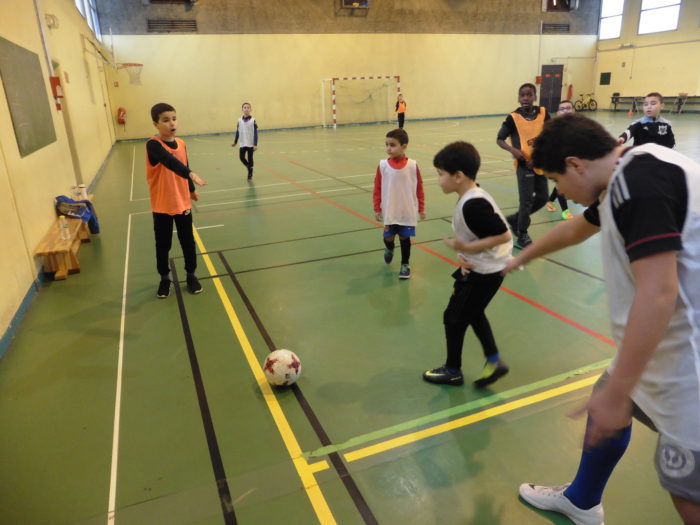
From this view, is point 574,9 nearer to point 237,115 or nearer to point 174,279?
point 237,115

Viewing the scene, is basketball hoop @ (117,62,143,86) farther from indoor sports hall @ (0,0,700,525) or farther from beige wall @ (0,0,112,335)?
beige wall @ (0,0,112,335)

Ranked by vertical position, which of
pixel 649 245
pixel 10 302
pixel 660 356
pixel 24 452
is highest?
pixel 649 245

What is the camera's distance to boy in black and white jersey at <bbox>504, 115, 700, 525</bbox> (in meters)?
1.28

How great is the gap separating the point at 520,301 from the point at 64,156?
26.5ft

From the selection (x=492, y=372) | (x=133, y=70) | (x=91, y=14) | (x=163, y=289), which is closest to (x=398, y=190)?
(x=492, y=372)

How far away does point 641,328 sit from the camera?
4.28ft

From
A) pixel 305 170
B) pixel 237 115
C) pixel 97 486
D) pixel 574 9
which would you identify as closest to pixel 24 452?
pixel 97 486

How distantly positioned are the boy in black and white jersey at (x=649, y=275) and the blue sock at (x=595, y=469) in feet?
1.12

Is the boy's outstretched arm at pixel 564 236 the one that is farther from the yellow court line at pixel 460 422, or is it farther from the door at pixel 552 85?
the door at pixel 552 85

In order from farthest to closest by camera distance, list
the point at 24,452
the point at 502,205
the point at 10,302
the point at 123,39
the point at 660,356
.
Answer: the point at 123,39
the point at 502,205
the point at 10,302
the point at 24,452
the point at 660,356

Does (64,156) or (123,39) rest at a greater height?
(123,39)

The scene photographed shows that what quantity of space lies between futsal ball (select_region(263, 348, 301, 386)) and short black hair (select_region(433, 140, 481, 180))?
170cm

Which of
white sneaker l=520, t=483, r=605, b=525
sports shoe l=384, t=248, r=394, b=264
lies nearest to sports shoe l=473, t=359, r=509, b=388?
white sneaker l=520, t=483, r=605, b=525

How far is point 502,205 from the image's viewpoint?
27.8 ft
